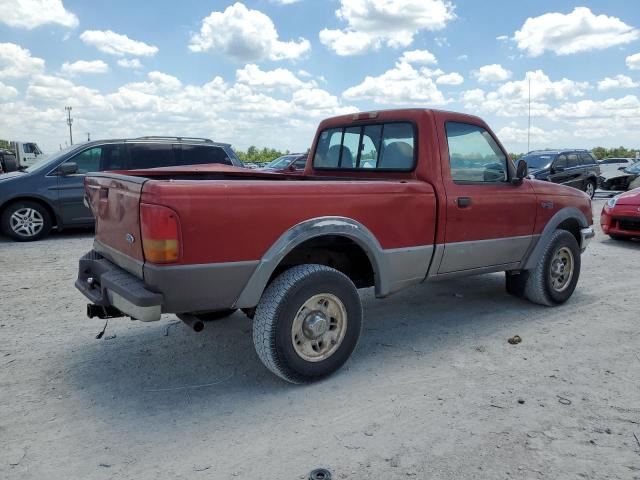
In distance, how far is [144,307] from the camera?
286 cm

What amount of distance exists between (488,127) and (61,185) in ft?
24.2

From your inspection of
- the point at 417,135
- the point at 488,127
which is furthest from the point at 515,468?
the point at 488,127

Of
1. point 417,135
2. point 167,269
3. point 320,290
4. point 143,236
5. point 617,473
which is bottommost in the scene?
point 617,473

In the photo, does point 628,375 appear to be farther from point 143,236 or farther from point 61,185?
point 61,185

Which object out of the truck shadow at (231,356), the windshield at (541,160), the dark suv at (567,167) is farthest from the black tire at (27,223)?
the windshield at (541,160)

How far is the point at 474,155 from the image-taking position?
4.45m

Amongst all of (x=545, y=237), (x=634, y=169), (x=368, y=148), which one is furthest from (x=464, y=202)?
(x=634, y=169)

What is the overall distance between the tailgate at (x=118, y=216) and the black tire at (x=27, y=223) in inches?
234

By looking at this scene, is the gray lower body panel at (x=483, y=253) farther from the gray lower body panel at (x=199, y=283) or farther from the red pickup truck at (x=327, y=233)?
the gray lower body panel at (x=199, y=283)

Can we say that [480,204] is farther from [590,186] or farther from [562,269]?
[590,186]

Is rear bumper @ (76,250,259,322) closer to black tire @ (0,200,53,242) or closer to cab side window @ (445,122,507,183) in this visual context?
cab side window @ (445,122,507,183)

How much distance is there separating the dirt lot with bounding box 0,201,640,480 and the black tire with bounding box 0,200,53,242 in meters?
4.38

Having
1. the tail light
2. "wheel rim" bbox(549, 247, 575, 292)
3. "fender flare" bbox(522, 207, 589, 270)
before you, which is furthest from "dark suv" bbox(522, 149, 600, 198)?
the tail light

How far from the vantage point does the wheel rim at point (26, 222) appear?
884cm
